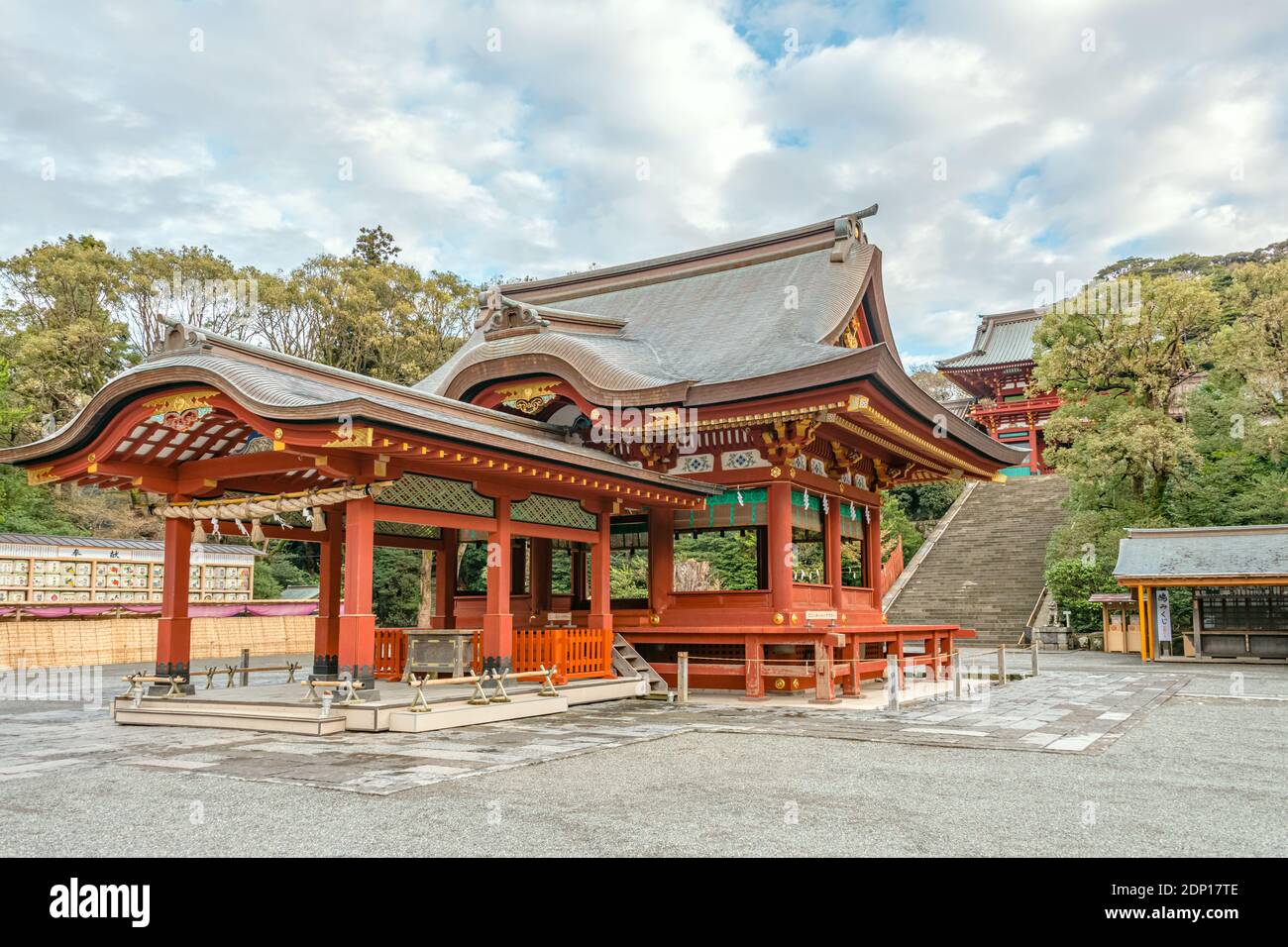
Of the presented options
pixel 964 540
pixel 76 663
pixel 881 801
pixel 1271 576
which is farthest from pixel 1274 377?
pixel 76 663

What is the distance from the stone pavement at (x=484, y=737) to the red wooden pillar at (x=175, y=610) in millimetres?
948

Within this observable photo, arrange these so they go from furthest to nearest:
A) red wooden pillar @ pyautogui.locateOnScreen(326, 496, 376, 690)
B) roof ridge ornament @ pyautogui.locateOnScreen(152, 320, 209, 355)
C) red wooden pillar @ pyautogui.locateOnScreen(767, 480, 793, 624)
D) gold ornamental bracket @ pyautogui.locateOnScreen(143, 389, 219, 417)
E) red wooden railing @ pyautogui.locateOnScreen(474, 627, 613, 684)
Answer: red wooden pillar @ pyautogui.locateOnScreen(767, 480, 793, 624) < red wooden railing @ pyautogui.locateOnScreen(474, 627, 613, 684) < roof ridge ornament @ pyautogui.locateOnScreen(152, 320, 209, 355) < gold ornamental bracket @ pyautogui.locateOnScreen(143, 389, 219, 417) < red wooden pillar @ pyautogui.locateOnScreen(326, 496, 376, 690)

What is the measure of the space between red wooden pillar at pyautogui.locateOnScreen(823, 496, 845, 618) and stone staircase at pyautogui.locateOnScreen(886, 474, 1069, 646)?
42.8 ft

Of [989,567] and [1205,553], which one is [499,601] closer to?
[1205,553]

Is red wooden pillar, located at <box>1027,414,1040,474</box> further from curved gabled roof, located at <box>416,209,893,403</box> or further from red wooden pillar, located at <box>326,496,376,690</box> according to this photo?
red wooden pillar, located at <box>326,496,376,690</box>

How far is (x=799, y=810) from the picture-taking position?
5859 millimetres

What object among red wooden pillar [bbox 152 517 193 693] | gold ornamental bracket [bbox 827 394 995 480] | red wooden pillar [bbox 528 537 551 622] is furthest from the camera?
red wooden pillar [bbox 528 537 551 622]

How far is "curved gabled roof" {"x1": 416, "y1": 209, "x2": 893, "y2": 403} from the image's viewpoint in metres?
14.4

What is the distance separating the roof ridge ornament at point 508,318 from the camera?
48.5 feet

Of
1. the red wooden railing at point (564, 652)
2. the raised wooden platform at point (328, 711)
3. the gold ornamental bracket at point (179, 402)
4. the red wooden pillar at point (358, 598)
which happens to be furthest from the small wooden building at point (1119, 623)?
the gold ornamental bracket at point (179, 402)

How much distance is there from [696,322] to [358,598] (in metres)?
9.94

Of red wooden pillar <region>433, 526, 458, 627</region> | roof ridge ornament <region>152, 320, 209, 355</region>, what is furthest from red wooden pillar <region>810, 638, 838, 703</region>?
roof ridge ornament <region>152, 320, 209, 355</region>
